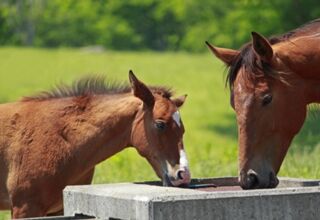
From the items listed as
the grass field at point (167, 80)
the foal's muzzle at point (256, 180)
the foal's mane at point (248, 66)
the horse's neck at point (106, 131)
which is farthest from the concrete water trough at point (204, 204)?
the grass field at point (167, 80)

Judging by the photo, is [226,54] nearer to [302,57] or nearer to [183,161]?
[302,57]

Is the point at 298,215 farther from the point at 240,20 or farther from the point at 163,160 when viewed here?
the point at 240,20

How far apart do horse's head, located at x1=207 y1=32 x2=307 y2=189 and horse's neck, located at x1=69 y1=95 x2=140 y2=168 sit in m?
2.64

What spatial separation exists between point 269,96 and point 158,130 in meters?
2.72

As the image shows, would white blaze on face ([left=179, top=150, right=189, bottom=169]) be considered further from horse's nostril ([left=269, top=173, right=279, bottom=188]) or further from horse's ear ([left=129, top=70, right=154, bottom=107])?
horse's nostril ([left=269, top=173, right=279, bottom=188])

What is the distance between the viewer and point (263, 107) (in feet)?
25.4

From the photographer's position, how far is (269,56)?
25.8 ft

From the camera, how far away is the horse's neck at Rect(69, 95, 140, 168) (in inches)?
411

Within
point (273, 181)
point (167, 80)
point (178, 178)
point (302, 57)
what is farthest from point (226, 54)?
point (167, 80)

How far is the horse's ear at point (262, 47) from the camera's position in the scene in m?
7.82

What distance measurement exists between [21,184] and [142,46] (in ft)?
225

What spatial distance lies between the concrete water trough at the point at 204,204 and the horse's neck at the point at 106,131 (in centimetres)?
331

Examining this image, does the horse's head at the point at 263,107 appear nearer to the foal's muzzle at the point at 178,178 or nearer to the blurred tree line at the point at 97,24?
the foal's muzzle at the point at 178,178

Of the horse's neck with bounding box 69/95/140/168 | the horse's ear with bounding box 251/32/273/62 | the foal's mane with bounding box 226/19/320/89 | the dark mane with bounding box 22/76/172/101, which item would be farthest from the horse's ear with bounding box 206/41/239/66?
the dark mane with bounding box 22/76/172/101
